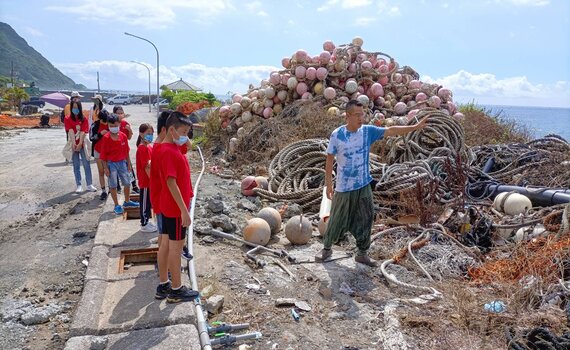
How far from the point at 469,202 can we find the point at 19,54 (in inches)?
8131

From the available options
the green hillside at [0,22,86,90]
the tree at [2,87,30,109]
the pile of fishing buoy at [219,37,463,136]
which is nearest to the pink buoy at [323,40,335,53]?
the pile of fishing buoy at [219,37,463,136]

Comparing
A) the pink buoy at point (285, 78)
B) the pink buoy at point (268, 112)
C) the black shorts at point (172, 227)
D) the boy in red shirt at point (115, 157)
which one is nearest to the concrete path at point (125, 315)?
the black shorts at point (172, 227)

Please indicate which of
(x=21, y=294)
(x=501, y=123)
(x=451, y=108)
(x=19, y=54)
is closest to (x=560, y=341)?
(x=21, y=294)

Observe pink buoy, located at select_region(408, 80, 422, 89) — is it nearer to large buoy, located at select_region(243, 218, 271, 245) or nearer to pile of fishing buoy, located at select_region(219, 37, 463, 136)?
pile of fishing buoy, located at select_region(219, 37, 463, 136)

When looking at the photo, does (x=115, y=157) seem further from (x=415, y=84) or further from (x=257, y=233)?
(x=415, y=84)

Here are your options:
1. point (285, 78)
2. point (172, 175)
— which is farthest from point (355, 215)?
point (285, 78)

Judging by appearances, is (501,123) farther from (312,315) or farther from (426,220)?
(312,315)

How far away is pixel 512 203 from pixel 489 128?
681 centimetres

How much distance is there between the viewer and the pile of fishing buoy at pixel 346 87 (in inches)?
493

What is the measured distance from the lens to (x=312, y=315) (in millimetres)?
4238

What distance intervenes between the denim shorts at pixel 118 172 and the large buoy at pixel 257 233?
2.13 metres

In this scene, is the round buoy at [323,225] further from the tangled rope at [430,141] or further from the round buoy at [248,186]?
the tangled rope at [430,141]

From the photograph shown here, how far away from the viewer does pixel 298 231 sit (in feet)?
19.9

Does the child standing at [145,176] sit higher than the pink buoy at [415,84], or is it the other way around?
the pink buoy at [415,84]
